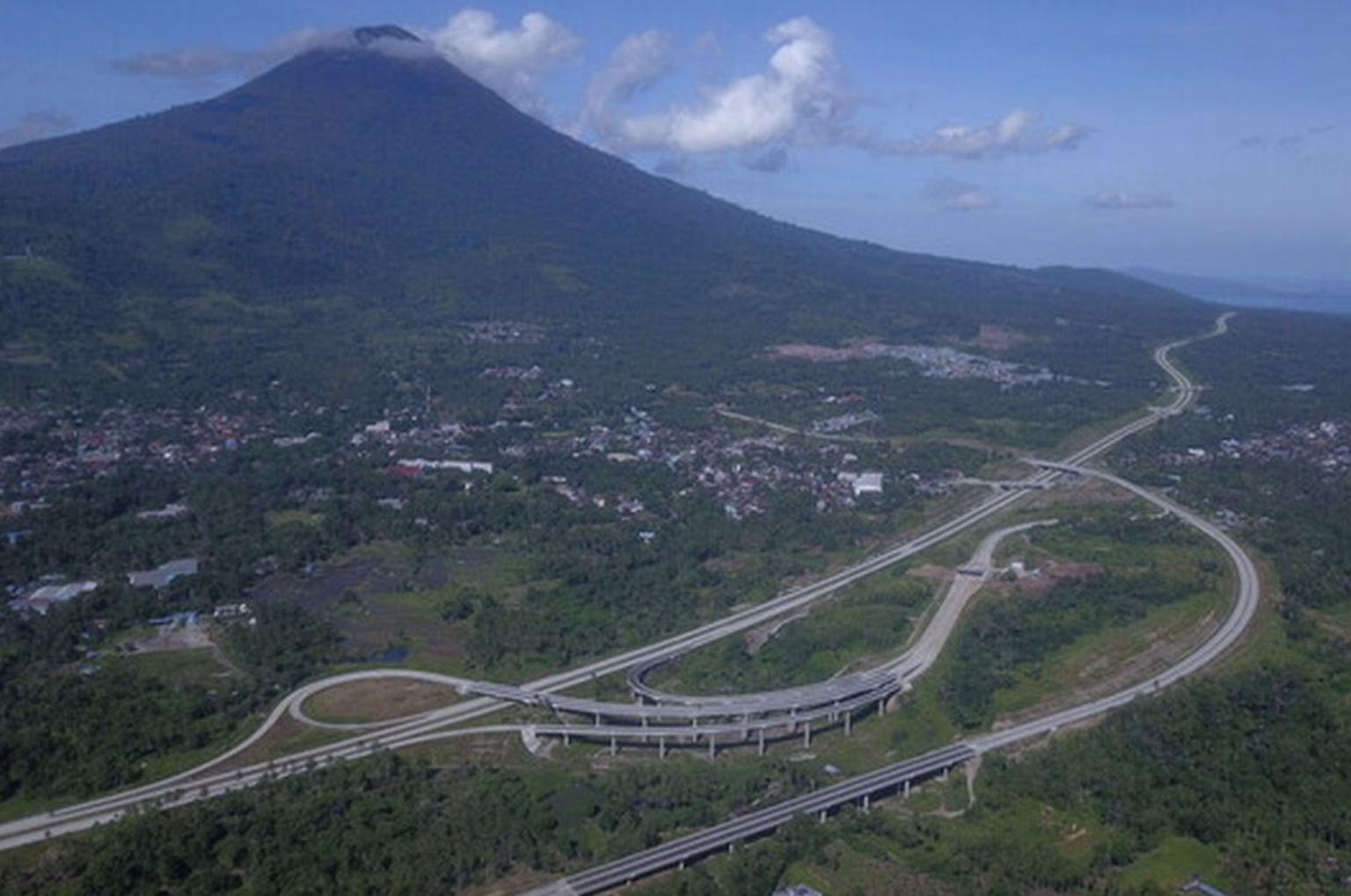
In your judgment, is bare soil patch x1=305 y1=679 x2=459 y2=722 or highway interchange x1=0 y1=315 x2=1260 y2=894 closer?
highway interchange x1=0 y1=315 x2=1260 y2=894

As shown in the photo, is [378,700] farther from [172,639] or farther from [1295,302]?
[1295,302]

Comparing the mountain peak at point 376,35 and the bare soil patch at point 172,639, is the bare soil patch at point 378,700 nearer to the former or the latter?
→ the bare soil patch at point 172,639

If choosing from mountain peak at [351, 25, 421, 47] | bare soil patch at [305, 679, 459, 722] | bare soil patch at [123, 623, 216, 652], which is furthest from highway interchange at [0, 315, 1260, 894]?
mountain peak at [351, 25, 421, 47]

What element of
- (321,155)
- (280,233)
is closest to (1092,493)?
(280,233)

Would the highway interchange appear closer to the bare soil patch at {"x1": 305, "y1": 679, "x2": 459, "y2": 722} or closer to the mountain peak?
the bare soil patch at {"x1": 305, "y1": 679, "x2": 459, "y2": 722}

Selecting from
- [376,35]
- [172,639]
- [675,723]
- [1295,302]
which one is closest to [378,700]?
[172,639]

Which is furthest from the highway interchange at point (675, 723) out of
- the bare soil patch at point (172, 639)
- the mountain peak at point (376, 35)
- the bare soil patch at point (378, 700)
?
the mountain peak at point (376, 35)

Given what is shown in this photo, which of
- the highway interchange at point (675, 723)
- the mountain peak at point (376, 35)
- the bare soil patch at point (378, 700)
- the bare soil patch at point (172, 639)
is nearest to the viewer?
the highway interchange at point (675, 723)

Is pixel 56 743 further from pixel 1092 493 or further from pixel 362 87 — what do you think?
pixel 362 87
